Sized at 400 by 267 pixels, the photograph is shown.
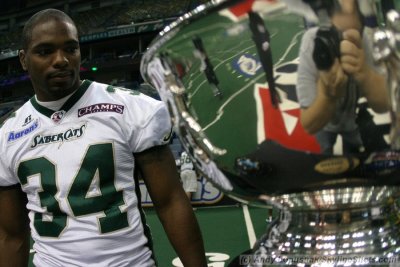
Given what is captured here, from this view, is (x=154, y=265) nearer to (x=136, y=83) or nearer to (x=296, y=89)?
(x=296, y=89)

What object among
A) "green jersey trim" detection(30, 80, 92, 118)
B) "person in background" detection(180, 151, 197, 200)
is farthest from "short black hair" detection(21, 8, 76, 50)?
"person in background" detection(180, 151, 197, 200)

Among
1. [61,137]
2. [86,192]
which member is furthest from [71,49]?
[86,192]

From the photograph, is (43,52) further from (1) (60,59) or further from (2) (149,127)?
(2) (149,127)

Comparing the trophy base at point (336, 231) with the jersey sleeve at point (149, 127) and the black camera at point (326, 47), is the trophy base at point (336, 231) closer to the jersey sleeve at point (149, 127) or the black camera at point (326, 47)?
the black camera at point (326, 47)

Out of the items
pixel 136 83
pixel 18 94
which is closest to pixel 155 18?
pixel 136 83

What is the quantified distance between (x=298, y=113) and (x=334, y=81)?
0.03 metres

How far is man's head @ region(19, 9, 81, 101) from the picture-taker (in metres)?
0.82

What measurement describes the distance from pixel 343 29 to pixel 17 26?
14.3 m

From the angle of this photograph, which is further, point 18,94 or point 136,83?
point 18,94

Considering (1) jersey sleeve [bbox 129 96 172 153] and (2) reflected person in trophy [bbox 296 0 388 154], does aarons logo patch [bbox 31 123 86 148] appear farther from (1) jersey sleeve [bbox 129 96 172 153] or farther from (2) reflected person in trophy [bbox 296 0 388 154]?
(2) reflected person in trophy [bbox 296 0 388 154]

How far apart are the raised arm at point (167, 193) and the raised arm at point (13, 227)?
0.92 ft

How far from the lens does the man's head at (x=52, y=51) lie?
2.69 feet

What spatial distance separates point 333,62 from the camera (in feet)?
0.92

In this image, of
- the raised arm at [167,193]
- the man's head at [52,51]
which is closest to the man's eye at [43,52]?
the man's head at [52,51]
